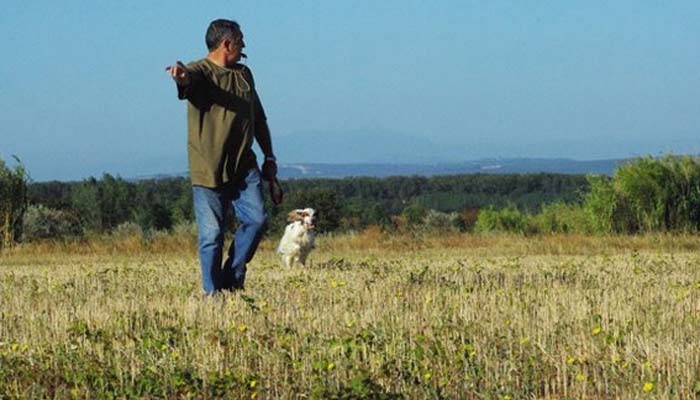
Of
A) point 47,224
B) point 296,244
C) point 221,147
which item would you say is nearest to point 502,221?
point 47,224

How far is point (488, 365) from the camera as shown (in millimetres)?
7629

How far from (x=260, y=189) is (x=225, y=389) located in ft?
14.5

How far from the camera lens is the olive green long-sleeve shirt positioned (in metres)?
11.0

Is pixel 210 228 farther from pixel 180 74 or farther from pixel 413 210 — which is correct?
pixel 413 210

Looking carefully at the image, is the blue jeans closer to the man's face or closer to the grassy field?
the grassy field

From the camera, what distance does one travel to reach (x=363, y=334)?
8391 millimetres

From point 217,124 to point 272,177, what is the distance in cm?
92

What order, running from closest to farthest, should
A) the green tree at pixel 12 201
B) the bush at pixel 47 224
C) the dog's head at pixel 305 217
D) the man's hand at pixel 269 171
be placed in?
the man's hand at pixel 269 171 → the dog's head at pixel 305 217 → the green tree at pixel 12 201 → the bush at pixel 47 224

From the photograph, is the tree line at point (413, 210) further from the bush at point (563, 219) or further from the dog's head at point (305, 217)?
the dog's head at point (305, 217)

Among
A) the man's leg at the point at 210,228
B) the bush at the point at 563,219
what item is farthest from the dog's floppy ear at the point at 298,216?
the bush at the point at 563,219

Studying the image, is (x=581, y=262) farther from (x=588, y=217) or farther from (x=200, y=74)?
(x=588, y=217)

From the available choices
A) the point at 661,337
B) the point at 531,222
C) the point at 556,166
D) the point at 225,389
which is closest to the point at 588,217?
the point at 531,222

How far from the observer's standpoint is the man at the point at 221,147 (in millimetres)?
11047

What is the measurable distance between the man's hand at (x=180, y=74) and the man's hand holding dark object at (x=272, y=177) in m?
1.45
